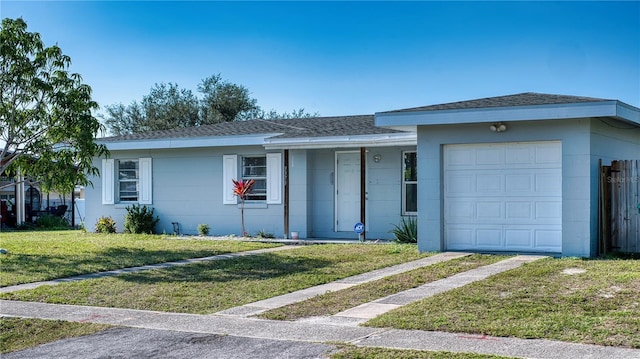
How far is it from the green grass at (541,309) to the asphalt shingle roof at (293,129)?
310 inches

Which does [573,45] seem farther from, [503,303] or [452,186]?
[503,303]

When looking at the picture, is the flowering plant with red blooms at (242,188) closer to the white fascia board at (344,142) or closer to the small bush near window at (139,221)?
the white fascia board at (344,142)

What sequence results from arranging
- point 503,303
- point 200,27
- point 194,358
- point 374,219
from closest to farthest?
point 194,358 → point 503,303 → point 374,219 → point 200,27

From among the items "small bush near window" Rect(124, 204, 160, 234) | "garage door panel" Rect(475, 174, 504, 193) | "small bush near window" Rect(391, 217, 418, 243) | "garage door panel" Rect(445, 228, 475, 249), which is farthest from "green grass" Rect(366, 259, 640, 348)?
"small bush near window" Rect(124, 204, 160, 234)

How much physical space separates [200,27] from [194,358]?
670 inches

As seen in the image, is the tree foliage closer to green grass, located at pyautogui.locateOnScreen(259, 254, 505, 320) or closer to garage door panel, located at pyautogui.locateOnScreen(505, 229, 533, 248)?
garage door panel, located at pyautogui.locateOnScreen(505, 229, 533, 248)

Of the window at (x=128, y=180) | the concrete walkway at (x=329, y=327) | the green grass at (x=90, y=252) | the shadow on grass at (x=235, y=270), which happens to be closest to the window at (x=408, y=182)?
the green grass at (x=90, y=252)

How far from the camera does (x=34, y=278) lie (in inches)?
438

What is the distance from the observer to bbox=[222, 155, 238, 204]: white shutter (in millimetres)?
19375

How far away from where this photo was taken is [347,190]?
18297 millimetres

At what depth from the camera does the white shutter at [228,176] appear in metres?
19.4

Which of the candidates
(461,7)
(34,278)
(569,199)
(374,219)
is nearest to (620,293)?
(569,199)

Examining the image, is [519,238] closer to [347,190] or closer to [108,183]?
[347,190]

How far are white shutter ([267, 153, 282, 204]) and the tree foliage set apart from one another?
21.8m
